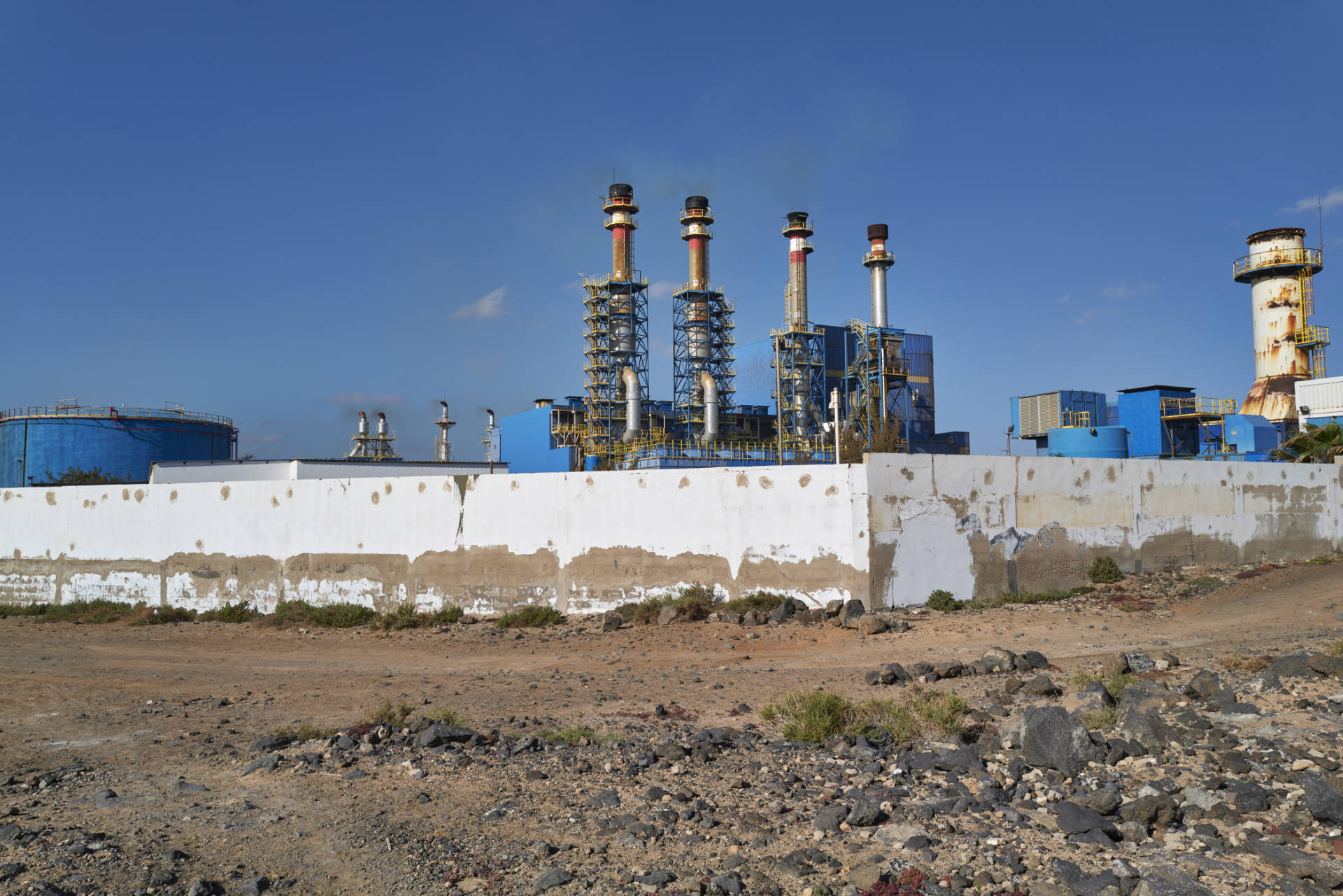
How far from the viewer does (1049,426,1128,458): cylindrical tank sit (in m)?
43.1

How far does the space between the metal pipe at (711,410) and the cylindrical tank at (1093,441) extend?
1788 cm

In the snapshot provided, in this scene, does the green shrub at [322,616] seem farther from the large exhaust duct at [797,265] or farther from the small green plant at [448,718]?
the large exhaust duct at [797,265]

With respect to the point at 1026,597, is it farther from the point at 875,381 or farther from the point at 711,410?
the point at 875,381

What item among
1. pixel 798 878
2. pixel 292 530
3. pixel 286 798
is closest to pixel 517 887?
pixel 798 878

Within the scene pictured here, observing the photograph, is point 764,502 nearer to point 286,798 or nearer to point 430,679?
point 430,679

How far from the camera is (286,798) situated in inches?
260

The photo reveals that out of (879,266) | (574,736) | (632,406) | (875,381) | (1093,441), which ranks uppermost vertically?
(879,266)

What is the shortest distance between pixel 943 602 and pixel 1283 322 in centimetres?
3961

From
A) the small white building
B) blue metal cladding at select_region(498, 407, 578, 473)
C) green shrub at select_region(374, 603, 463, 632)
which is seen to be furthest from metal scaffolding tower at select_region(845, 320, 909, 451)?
green shrub at select_region(374, 603, 463, 632)

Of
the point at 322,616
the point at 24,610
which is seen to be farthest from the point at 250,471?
the point at 322,616

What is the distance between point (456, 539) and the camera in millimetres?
17641

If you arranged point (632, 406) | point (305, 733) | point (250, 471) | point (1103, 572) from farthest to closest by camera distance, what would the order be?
1. point (632, 406)
2. point (250, 471)
3. point (1103, 572)
4. point (305, 733)

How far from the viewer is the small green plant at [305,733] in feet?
26.9

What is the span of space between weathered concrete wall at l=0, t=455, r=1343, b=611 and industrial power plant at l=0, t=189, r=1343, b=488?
16921 millimetres
